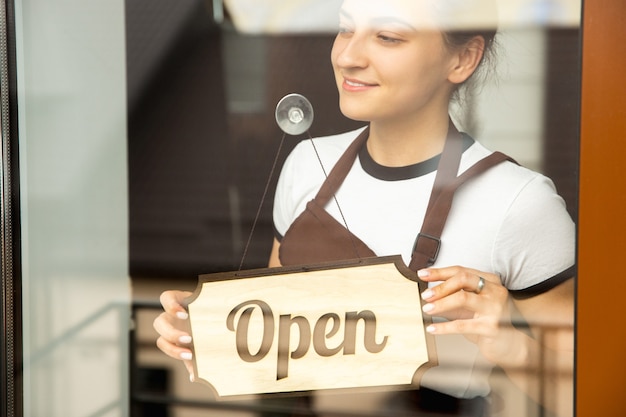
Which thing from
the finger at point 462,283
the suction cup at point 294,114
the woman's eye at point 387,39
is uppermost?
the woman's eye at point 387,39

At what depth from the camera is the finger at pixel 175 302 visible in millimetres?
1654

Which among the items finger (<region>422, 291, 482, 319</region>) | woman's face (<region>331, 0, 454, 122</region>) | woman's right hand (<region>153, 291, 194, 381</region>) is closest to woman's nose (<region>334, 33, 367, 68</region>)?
woman's face (<region>331, 0, 454, 122</region>)

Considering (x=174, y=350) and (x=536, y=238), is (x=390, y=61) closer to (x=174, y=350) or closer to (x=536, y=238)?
(x=536, y=238)

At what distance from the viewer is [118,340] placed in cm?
172

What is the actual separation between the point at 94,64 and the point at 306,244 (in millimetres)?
651

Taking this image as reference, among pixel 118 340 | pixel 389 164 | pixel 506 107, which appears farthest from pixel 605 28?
pixel 118 340

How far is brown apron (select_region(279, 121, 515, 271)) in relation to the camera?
1501mm

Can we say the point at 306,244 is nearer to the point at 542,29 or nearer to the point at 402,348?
the point at 402,348

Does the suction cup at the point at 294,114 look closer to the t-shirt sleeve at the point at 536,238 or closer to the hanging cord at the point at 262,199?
the hanging cord at the point at 262,199

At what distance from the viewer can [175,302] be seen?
5.45 ft

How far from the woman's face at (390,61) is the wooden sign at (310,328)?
1.08 feet

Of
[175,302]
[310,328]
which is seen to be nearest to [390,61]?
[310,328]

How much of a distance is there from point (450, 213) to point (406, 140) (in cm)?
18

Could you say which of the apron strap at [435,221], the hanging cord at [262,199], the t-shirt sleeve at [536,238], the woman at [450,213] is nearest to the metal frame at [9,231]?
the hanging cord at [262,199]
